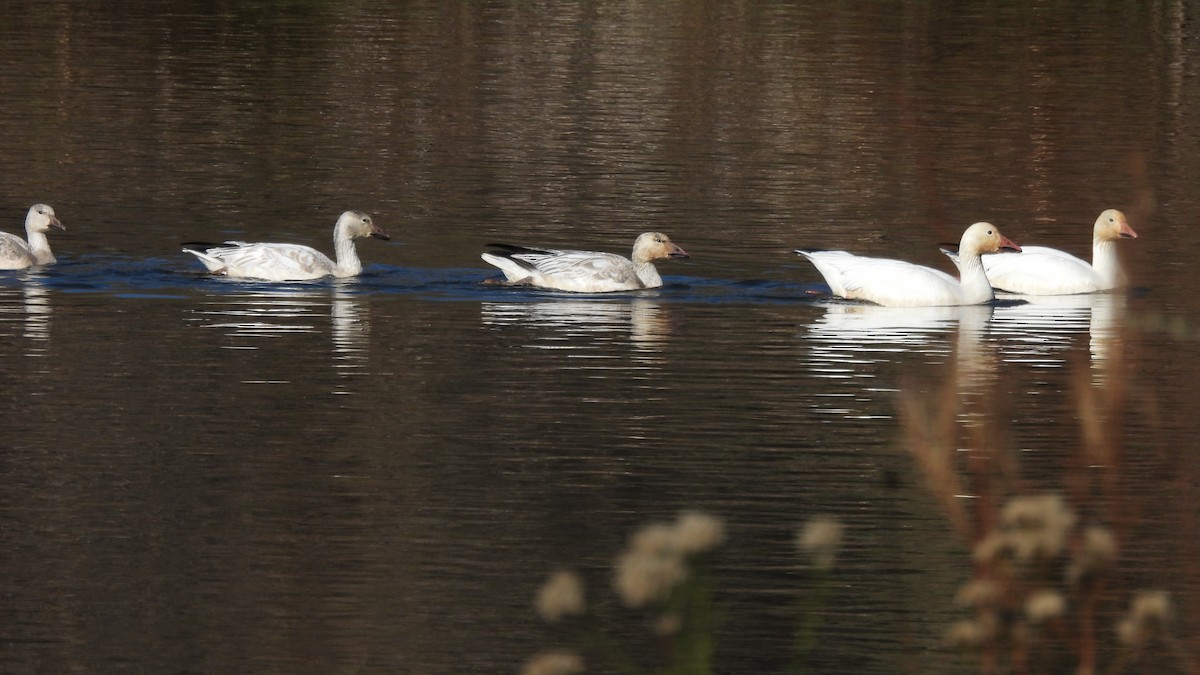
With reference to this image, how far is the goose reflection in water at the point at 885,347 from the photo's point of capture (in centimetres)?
1546

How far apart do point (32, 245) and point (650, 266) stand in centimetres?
587

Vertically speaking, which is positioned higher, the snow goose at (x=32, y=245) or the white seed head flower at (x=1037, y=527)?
the snow goose at (x=32, y=245)

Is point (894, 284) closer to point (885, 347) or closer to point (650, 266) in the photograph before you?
point (885, 347)

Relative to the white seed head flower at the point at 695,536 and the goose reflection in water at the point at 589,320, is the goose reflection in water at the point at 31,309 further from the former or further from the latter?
the white seed head flower at the point at 695,536

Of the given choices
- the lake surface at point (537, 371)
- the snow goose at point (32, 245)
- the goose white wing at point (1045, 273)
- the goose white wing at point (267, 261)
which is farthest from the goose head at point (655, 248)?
the snow goose at point (32, 245)

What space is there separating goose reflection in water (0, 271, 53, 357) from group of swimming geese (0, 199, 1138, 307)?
0.60m

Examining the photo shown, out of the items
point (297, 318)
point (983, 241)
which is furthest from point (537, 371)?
point (983, 241)

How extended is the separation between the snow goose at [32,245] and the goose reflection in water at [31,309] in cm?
20

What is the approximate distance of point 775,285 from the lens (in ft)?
66.6

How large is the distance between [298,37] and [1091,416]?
41300 millimetres

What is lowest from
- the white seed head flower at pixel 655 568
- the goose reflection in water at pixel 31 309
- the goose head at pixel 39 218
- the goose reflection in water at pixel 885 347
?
the goose reflection in water at pixel 885 347

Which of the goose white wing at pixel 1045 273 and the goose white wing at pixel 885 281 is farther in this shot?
the goose white wing at pixel 1045 273

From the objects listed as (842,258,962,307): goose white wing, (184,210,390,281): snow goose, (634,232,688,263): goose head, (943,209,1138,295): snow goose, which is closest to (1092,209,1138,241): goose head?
(943,209,1138,295): snow goose

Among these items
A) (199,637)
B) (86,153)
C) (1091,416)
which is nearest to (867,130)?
(86,153)
